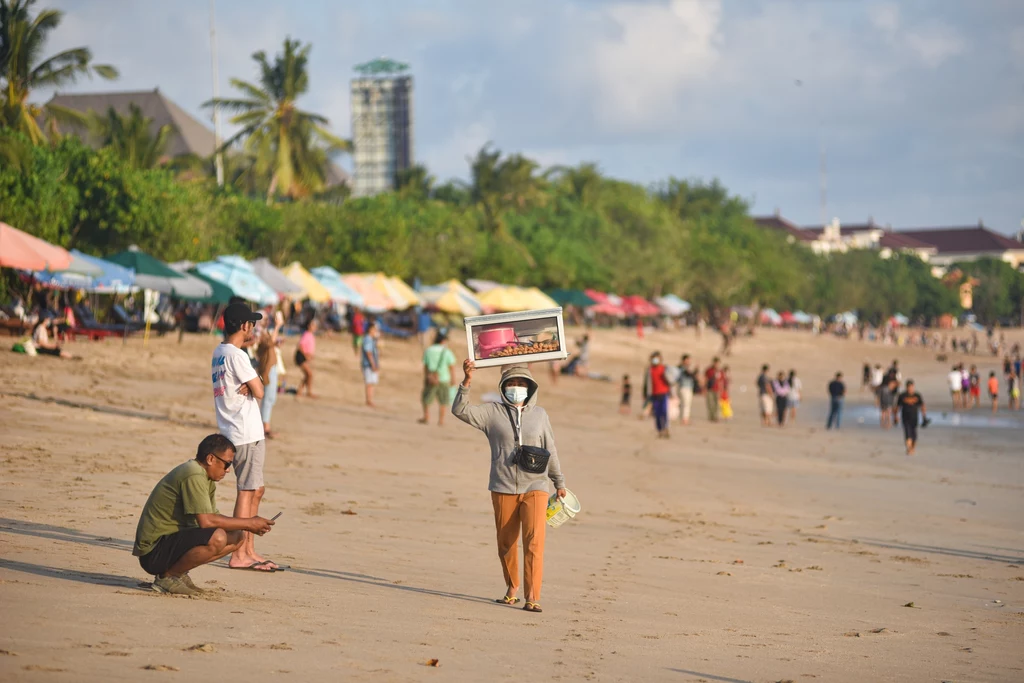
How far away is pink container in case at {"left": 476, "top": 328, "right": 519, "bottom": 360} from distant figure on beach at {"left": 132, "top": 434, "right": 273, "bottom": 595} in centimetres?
165

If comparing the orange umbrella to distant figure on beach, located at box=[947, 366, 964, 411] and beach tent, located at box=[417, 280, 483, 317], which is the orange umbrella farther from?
distant figure on beach, located at box=[947, 366, 964, 411]

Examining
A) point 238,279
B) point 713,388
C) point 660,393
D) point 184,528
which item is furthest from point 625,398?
point 184,528

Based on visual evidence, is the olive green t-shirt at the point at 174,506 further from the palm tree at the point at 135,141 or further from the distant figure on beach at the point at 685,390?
the palm tree at the point at 135,141

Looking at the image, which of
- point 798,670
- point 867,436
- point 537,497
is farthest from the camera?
point 867,436

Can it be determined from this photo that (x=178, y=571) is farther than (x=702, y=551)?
No

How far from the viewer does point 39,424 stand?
45.2ft

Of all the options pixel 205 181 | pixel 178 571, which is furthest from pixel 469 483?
pixel 205 181

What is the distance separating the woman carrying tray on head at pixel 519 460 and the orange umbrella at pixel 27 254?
47.5 ft

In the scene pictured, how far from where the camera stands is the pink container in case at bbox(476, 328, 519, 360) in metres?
7.03

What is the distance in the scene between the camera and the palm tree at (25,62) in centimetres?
3117

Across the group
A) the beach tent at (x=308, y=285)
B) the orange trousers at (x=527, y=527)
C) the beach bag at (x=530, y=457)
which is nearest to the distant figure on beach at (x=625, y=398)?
the beach tent at (x=308, y=285)

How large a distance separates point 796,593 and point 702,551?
179cm

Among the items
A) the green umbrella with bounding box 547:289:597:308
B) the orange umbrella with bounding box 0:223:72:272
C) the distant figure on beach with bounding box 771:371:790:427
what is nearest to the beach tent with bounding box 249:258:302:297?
the orange umbrella with bounding box 0:223:72:272

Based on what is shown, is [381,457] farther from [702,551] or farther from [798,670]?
[798,670]
